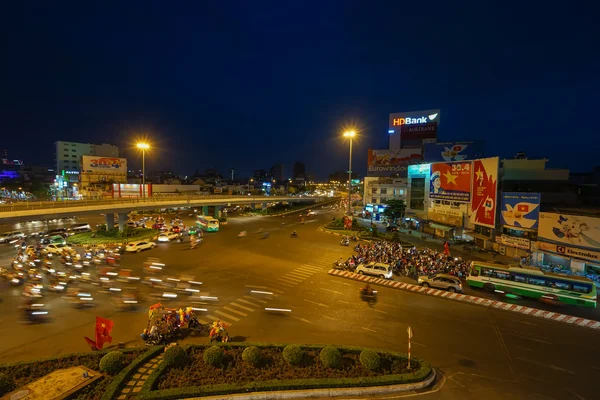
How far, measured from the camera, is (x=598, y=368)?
12766 millimetres

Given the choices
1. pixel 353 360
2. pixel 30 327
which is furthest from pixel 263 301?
pixel 30 327

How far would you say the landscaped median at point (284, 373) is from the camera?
10.8 meters

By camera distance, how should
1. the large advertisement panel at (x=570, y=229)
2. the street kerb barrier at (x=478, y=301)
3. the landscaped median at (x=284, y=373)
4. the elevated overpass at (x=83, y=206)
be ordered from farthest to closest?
the elevated overpass at (x=83, y=206) → the large advertisement panel at (x=570, y=229) → the street kerb barrier at (x=478, y=301) → the landscaped median at (x=284, y=373)

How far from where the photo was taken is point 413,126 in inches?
2916

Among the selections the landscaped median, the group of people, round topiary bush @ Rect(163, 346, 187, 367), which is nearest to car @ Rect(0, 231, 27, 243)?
the landscaped median

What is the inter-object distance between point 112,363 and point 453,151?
67.7 metres

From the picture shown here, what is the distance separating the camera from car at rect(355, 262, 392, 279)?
2475cm

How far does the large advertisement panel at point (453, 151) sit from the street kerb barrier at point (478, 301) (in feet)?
157

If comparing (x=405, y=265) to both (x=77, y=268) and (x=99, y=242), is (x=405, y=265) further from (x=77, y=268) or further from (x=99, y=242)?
(x=99, y=242)

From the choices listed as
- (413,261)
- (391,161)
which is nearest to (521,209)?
(413,261)

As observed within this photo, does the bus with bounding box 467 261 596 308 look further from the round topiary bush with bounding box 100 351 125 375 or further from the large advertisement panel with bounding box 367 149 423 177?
the large advertisement panel with bounding box 367 149 423 177

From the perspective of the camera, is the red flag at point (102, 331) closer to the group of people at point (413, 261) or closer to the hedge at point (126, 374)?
the hedge at point (126, 374)

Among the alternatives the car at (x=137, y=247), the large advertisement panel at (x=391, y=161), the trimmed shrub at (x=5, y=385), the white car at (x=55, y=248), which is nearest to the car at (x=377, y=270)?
the trimmed shrub at (x=5, y=385)

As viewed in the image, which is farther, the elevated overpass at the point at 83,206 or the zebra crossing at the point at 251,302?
the elevated overpass at the point at 83,206
